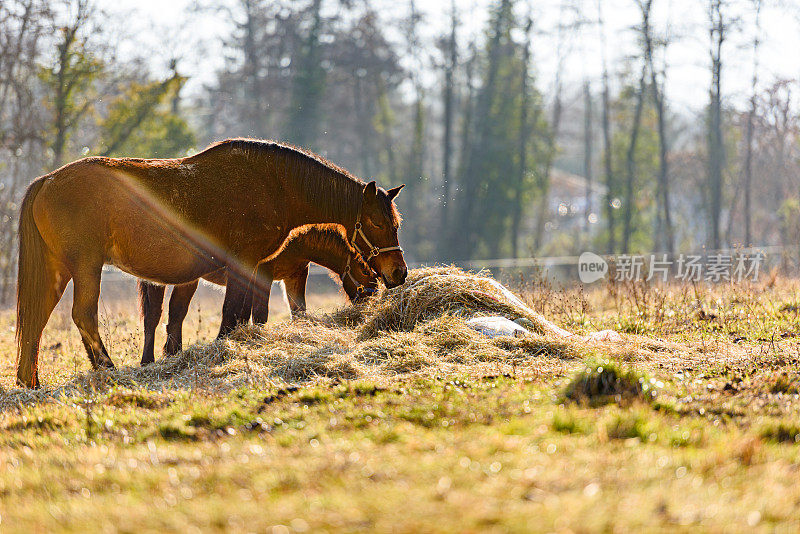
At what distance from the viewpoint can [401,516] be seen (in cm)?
285

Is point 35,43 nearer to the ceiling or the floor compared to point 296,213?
nearer to the ceiling

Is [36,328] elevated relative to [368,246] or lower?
lower

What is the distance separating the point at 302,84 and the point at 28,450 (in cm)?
3102

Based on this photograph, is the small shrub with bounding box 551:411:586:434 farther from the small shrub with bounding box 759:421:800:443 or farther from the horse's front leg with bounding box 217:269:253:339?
the horse's front leg with bounding box 217:269:253:339

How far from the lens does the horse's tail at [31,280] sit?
6793 mm

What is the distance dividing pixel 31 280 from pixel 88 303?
0.59 metres

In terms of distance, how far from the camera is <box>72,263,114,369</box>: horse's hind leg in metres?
6.72

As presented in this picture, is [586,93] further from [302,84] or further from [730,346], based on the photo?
[730,346]

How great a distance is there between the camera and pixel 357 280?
962 centimetres

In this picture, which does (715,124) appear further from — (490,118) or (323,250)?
(323,250)

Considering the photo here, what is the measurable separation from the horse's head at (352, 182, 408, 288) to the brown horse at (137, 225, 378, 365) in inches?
7.5

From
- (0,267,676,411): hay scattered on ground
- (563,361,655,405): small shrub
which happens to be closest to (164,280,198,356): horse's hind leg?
(0,267,676,411): hay scattered on ground

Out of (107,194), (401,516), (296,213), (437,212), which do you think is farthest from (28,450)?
(437,212)

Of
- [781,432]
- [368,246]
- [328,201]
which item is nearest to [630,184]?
[368,246]
